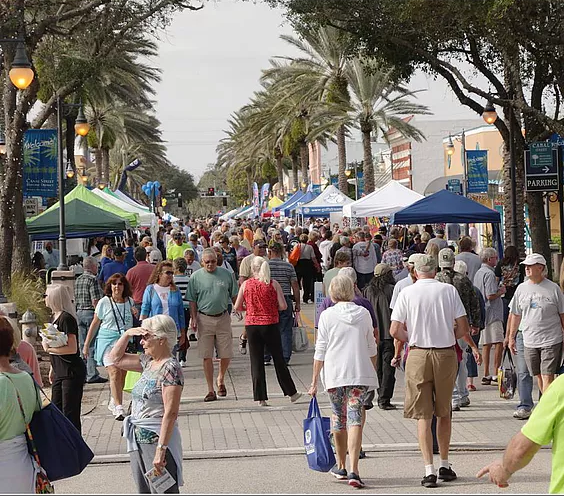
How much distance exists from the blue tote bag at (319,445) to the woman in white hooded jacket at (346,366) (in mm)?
163

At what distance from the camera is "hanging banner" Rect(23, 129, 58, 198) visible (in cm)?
2478

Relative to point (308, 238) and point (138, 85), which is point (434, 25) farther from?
point (138, 85)

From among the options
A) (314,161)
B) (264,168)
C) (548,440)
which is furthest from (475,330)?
(314,161)

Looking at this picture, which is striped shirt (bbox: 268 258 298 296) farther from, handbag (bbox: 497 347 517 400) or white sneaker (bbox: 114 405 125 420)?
handbag (bbox: 497 347 517 400)

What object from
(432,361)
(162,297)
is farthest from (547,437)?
(162,297)

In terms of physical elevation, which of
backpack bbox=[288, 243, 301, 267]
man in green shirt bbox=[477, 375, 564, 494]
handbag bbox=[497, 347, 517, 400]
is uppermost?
backpack bbox=[288, 243, 301, 267]

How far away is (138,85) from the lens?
4178 cm

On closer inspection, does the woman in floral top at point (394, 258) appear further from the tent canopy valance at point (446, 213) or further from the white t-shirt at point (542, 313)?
the white t-shirt at point (542, 313)

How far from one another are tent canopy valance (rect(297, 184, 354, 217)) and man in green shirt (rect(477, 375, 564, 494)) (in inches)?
1389

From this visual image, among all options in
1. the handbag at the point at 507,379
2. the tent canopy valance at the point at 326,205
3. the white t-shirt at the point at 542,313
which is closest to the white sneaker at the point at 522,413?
the handbag at the point at 507,379

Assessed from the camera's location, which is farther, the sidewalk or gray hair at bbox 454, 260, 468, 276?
gray hair at bbox 454, 260, 468, 276

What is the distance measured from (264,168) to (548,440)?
86.4 meters

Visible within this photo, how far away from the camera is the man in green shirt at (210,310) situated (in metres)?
12.6

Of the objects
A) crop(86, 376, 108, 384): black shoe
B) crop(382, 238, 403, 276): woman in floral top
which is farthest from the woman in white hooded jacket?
crop(382, 238, 403, 276): woman in floral top
